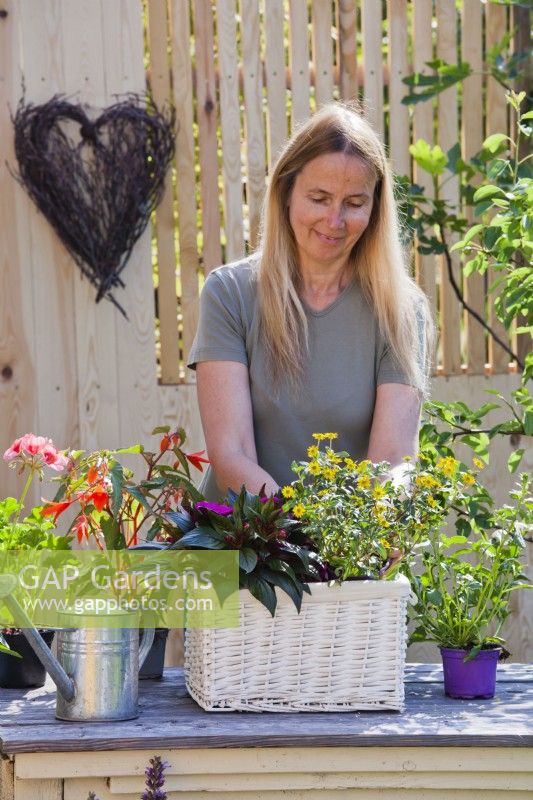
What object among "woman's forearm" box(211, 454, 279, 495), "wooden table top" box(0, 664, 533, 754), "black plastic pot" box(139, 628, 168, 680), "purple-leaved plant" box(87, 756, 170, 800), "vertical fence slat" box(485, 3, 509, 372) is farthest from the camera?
"vertical fence slat" box(485, 3, 509, 372)

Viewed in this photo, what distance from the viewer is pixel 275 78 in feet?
10.4

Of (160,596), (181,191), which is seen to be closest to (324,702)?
(160,596)

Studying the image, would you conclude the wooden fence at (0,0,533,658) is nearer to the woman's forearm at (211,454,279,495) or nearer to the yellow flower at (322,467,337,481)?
the woman's forearm at (211,454,279,495)

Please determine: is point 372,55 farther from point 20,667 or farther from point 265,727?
point 265,727

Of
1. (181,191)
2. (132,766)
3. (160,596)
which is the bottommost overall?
(132,766)

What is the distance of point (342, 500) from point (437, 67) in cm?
195

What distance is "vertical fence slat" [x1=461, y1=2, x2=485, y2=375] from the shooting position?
10.8ft

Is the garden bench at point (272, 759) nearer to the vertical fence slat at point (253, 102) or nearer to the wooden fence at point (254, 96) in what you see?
the wooden fence at point (254, 96)

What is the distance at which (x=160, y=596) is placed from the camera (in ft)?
4.95

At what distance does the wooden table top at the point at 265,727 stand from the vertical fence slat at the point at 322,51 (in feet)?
6.59

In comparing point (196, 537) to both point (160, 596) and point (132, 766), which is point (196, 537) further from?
point (132, 766)

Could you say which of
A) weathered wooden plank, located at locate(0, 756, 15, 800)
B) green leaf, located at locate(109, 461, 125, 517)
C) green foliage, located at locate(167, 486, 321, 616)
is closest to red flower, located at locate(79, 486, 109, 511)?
green leaf, located at locate(109, 461, 125, 517)

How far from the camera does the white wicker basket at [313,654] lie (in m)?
1.44

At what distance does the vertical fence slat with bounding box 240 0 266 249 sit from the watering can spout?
190 cm
